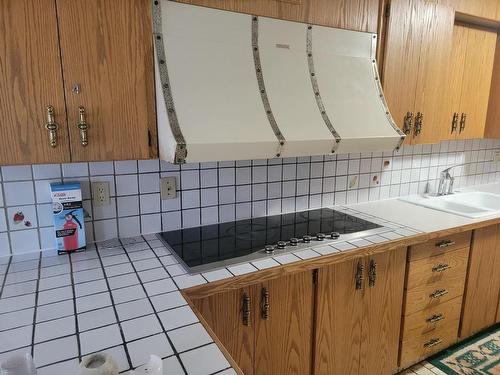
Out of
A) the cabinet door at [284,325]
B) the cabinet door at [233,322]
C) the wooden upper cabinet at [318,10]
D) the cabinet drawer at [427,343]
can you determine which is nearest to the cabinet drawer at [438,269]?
the cabinet drawer at [427,343]

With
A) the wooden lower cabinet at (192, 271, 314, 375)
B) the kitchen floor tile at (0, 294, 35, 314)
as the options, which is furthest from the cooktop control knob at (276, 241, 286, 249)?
the kitchen floor tile at (0, 294, 35, 314)

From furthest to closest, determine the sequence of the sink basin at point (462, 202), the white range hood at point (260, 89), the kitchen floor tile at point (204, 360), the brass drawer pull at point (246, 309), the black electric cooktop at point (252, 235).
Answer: the sink basin at point (462, 202), the black electric cooktop at point (252, 235), the brass drawer pull at point (246, 309), the white range hood at point (260, 89), the kitchen floor tile at point (204, 360)

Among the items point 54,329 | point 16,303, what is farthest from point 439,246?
point 16,303

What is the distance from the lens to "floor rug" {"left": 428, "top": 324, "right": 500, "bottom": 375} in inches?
77.5

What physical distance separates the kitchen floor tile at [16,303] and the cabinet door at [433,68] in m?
1.93

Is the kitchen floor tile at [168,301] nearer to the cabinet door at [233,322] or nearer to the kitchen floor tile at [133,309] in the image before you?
the kitchen floor tile at [133,309]

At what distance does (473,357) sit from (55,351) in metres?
2.27

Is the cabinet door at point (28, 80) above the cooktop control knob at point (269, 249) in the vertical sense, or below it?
above

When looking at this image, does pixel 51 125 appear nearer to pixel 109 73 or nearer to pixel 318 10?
pixel 109 73

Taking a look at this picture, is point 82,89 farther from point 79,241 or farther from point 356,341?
point 356,341

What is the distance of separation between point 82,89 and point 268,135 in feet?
2.22

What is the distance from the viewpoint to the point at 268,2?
4.64 ft

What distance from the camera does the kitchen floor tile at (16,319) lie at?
37.9 inches

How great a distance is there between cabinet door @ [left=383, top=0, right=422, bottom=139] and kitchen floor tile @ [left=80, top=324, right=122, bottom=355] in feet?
5.29
